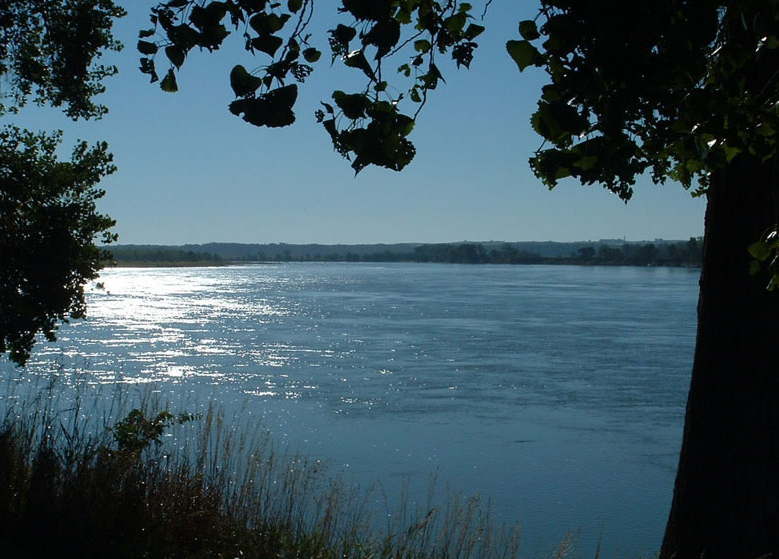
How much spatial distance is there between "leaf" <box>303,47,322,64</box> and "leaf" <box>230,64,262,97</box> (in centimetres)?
29

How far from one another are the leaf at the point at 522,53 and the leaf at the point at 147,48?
1.21m

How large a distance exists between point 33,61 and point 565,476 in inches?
307

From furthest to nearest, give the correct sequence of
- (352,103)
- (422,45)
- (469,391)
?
(469,391) → (422,45) → (352,103)

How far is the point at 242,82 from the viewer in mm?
2596

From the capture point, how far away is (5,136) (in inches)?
319

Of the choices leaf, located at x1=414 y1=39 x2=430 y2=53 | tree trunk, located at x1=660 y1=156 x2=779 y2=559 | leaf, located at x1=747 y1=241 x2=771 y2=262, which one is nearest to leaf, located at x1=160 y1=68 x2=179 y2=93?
leaf, located at x1=414 y1=39 x2=430 y2=53

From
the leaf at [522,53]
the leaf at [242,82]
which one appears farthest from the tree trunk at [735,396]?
the leaf at [242,82]

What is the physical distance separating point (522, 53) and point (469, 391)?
517 inches

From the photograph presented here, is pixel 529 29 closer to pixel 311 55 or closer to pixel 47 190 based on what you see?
pixel 311 55

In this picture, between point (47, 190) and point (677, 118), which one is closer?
point (677, 118)

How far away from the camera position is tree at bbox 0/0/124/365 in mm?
8070

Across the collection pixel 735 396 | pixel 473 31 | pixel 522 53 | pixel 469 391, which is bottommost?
pixel 469 391

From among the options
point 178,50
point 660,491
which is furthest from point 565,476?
point 178,50

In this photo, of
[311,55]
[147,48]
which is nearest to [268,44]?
[311,55]
